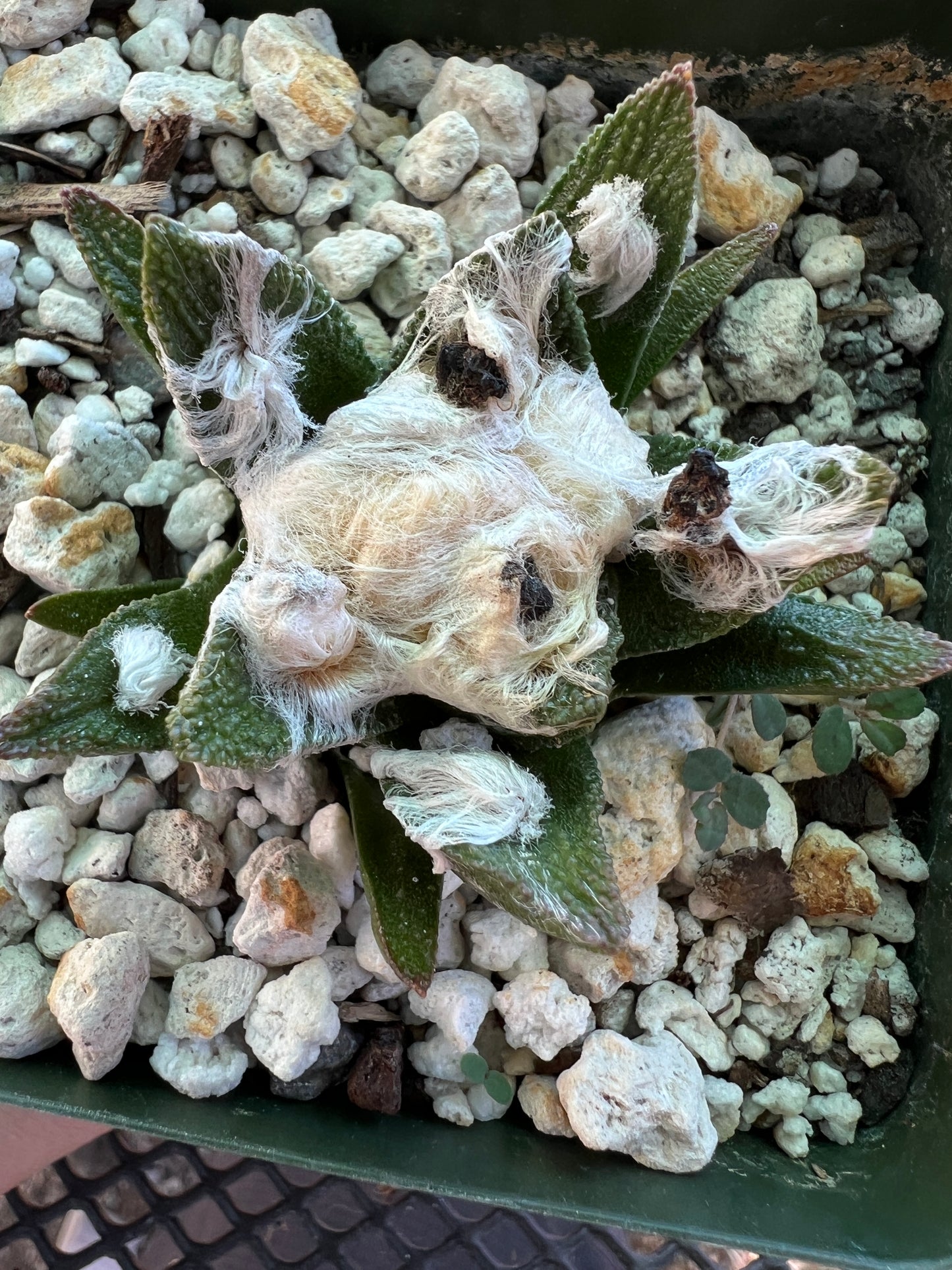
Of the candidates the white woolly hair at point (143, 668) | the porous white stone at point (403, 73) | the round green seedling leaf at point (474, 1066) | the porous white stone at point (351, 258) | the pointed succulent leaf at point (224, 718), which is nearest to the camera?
the pointed succulent leaf at point (224, 718)

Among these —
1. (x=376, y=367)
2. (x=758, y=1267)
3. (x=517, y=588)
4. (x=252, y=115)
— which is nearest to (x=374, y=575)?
(x=517, y=588)

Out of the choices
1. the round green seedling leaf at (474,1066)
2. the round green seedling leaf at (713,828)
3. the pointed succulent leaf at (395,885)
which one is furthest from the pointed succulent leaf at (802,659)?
the round green seedling leaf at (474,1066)

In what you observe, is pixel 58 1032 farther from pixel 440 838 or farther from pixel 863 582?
pixel 863 582

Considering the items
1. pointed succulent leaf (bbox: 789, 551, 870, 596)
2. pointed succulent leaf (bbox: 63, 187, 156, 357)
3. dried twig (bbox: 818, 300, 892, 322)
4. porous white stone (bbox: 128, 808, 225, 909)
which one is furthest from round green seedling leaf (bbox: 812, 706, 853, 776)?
pointed succulent leaf (bbox: 63, 187, 156, 357)

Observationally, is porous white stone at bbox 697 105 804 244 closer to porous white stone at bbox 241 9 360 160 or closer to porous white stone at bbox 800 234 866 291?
porous white stone at bbox 800 234 866 291

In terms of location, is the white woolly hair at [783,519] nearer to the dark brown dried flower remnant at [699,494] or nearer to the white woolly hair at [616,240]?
the dark brown dried flower remnant at [699,494]

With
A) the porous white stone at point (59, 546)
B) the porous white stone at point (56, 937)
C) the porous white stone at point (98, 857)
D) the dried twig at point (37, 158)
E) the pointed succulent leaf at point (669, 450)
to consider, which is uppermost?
the dried twig at point (37, 158)
